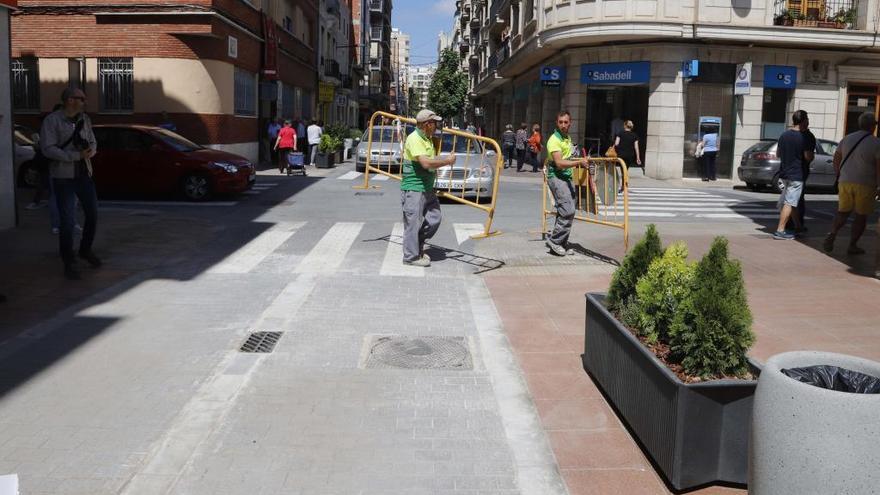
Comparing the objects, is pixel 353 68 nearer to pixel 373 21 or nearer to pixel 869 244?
pixel 373 21

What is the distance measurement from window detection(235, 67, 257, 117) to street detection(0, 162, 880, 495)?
15112 millimetres

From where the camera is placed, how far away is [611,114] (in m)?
28.9

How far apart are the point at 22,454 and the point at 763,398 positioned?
346cm

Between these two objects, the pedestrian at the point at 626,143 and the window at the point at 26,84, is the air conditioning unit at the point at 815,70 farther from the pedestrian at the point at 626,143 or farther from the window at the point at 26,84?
the window at the point at 26,84

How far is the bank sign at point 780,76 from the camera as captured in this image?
88.3 feet

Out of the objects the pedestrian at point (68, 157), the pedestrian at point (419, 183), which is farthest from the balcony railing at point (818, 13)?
the pedestrian at point (68, 157)

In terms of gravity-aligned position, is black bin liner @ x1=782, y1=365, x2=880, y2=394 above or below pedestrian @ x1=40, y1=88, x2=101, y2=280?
below

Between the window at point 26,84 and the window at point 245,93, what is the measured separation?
5748 mm

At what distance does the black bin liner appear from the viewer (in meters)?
3.03

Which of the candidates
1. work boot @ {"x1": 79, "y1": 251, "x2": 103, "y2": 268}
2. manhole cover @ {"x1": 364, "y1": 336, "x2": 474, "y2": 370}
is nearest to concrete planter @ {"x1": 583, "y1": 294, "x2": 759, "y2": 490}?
manhole cover @ {"x1": 364, "y1": 336, "x2": 474, "y2": 370}

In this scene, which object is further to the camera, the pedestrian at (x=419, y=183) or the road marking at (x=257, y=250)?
the road marking at (x=257, y=250)

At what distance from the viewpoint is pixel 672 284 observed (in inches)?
171

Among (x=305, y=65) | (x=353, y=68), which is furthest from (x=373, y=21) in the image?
(x=305, y=65)

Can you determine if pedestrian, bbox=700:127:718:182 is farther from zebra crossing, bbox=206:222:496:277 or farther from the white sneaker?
the white sneaker
